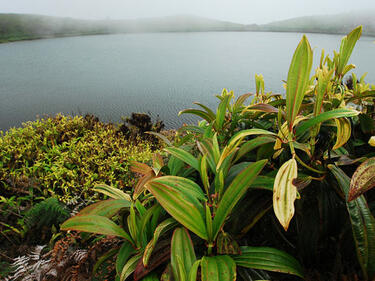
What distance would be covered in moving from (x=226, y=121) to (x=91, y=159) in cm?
153

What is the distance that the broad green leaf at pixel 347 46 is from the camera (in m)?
0.69

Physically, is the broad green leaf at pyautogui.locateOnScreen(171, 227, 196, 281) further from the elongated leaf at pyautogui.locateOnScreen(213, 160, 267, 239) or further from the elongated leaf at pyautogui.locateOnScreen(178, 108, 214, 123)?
the elongated leaf at pyautogui.locateOnScreen(178, 108, 214, 123)

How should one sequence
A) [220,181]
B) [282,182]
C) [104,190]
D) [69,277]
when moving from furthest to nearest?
1. [69,277]
2. [104,190]
3. [220,181]
4. [282,182]

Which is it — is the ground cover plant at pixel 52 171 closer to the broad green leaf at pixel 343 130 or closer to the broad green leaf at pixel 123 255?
the broad green leaf at pixel 123 255

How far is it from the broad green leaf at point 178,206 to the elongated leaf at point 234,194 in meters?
0.04

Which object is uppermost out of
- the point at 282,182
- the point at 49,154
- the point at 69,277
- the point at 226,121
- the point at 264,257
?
the point at 282,182

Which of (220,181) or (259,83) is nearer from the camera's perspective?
(220,181)

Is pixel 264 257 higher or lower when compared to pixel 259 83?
Answer: lower

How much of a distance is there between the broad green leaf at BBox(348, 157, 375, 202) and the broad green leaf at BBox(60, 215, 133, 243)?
1.84 feet

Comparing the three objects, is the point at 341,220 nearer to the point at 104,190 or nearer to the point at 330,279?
the point at 330,279

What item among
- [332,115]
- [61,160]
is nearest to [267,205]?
[332,115]

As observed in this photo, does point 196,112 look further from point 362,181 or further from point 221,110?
point 362,181

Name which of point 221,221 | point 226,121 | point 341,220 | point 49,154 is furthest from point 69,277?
point 49,154

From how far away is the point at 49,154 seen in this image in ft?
7.25
